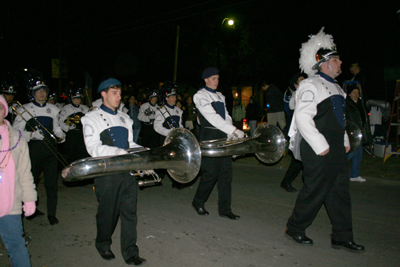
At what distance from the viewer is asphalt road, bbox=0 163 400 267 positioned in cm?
372

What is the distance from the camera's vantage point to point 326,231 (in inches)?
175

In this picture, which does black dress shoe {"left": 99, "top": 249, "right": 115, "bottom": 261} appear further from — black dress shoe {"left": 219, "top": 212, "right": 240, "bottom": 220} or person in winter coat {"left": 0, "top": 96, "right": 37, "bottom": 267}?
black dress shoe {"left": 219, "top": 212, "right": 240, "bottom": 220}

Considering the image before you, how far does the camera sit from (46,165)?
498 cm

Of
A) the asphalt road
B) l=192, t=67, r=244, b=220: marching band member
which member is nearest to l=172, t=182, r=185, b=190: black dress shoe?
the asphalt road

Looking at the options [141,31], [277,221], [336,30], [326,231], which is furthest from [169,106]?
[141,31]

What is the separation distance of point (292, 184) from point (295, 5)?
1422 cm

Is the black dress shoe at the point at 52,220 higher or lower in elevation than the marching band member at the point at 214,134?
lower

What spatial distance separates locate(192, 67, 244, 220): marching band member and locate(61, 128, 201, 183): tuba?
976mm

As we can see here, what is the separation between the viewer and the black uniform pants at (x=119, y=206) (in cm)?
349

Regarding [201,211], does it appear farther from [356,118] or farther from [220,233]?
[356,118]

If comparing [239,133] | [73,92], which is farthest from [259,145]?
[73,92]

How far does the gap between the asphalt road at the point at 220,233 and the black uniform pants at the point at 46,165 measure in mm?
399

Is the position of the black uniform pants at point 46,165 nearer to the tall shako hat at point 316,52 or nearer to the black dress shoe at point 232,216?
the black dress shoe at point 232,216

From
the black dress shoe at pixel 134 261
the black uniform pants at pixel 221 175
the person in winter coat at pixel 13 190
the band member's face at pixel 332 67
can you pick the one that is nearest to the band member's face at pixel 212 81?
the black uniform pants at pixel 221 175
